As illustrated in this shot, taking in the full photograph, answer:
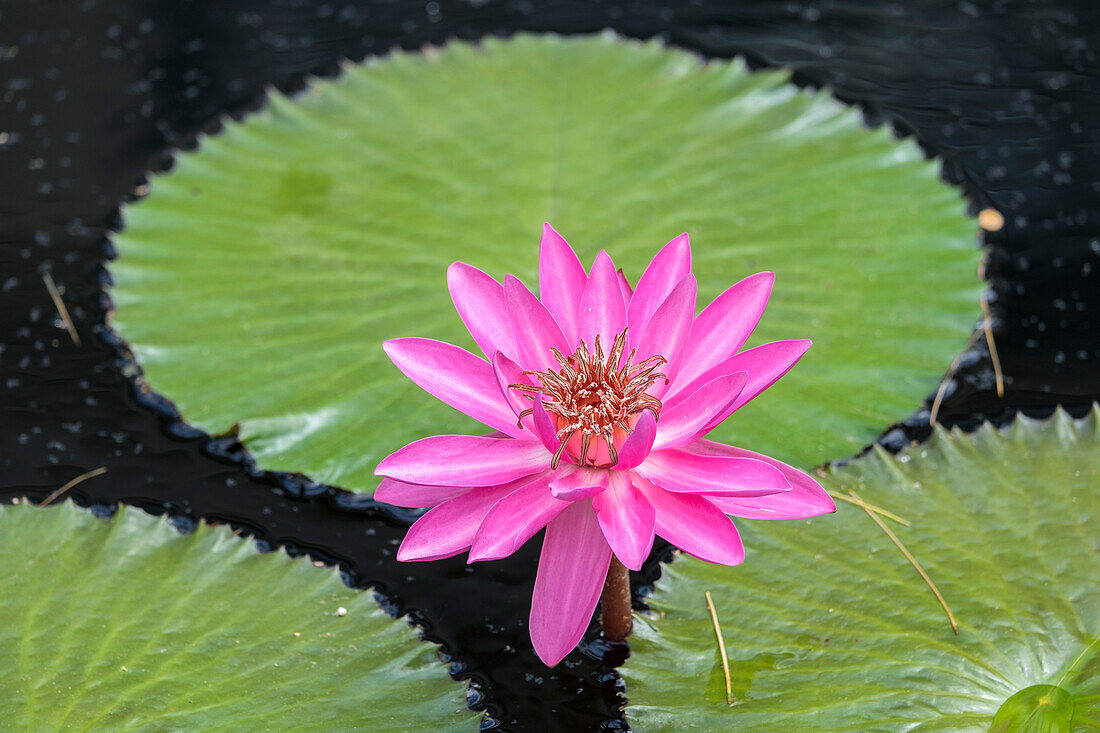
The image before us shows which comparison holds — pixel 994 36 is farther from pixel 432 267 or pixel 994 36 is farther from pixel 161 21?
pixel 161 21

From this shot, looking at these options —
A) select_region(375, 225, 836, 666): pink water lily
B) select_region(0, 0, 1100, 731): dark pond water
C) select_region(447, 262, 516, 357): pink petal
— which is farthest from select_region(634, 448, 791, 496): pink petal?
select_region(0, 0, 1100, 731): dark pond water

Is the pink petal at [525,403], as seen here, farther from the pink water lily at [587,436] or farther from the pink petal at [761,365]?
the pink petal at [761,365]

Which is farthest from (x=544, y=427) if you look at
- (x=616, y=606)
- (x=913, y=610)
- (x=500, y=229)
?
(x=500, y=229)

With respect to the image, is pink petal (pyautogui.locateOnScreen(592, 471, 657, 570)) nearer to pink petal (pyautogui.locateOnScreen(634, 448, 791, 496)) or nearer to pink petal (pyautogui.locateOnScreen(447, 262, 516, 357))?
pink petal (pyautogui.locateOnScreen(634, 448, 791, 496))

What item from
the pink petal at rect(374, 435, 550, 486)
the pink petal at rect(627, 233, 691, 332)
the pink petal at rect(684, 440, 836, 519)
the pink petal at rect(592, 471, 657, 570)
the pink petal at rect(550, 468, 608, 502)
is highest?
the pink petal at rect(627, 233, 691, 332)

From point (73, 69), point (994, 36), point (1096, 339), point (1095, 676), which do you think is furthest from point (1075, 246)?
point (73, 69)

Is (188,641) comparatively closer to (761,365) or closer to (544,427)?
(544,427)
